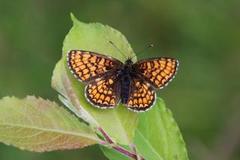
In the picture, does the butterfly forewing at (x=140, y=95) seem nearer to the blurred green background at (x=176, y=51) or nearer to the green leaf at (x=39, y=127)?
the green leaf at (x=39, y=127)

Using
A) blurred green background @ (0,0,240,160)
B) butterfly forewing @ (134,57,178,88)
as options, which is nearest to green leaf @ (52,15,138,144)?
butterfly forewing @ (134,57,178,88)

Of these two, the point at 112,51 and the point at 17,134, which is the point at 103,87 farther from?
the point at 17,134

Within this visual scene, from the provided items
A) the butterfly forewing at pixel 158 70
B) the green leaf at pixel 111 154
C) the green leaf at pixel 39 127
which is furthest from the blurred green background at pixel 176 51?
the green leaf at pixel 39 127

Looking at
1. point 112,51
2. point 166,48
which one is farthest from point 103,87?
point 166,48

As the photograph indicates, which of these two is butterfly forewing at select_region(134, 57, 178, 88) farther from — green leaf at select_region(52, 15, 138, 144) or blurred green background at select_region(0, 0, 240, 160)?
blurred green background at select_region(0, 0, 240, 160)

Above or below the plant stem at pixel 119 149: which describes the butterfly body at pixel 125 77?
above
